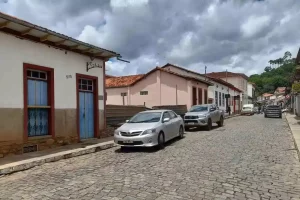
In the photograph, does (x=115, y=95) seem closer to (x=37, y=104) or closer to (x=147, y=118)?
(x=147, y=118)

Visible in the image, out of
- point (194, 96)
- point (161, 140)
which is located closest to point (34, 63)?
point (161, 140)

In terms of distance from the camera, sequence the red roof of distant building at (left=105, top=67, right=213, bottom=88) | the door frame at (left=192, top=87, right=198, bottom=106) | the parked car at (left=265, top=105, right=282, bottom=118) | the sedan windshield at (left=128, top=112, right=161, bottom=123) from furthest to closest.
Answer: the parked car at (left=265, top=105, right=282, bottom=118)
the red roof of distant building at (left=105, top=67, right=213, bottom=88)
the door frame at (left=192, top=87, right=198, bottom=106)
the sedan windshield at (left=128, top=112, right=161, bottom=123)

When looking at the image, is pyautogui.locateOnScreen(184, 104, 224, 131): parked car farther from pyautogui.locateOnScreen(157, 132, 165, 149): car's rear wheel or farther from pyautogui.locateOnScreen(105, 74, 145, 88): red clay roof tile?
pyautogui.locateOnScreen(105, 74, 145, 88): red clay roof tile

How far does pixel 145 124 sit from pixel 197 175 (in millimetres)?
4932

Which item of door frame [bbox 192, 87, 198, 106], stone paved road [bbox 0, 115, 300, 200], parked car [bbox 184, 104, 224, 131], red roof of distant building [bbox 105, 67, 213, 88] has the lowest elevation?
stone paved road [bbox 0, 115, 300, 200]

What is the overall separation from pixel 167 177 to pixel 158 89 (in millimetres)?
23052

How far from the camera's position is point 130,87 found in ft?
104

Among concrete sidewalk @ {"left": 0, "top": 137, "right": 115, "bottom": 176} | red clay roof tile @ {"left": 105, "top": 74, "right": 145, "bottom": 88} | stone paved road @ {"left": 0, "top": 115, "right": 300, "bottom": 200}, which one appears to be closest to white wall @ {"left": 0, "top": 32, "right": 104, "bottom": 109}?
concrete sidewalk @ {"left": 0, "top": 137, "right": 115, "bottom": 176}

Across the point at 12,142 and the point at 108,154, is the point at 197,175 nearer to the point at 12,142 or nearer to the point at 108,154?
the point at 108,154

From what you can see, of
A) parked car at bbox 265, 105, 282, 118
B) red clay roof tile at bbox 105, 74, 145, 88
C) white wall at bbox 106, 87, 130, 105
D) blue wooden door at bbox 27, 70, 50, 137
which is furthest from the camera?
parked car at bbox 265, 105, 282, 118

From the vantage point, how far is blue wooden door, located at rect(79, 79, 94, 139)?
45.3ft

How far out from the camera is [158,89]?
2998 centimetres

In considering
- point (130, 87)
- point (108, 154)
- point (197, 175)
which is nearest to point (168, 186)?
point (197, 175)

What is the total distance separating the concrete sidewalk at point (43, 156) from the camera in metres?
8.50
